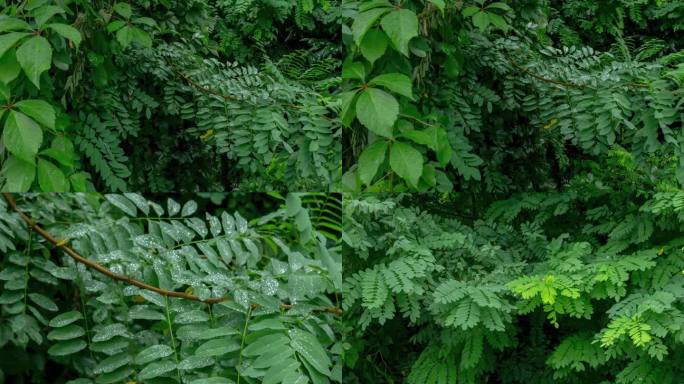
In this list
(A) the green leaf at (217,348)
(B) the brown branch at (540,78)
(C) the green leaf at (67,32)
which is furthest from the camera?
(B) the brown branch at (540,78)

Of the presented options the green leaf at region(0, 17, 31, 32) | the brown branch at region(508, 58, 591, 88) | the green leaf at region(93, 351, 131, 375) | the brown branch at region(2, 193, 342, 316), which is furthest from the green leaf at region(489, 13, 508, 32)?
the green leaf at region(93, 351, 131, 375)

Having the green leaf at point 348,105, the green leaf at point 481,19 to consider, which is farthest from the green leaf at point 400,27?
the green leaf at point 481,19

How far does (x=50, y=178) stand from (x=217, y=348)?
48 cm

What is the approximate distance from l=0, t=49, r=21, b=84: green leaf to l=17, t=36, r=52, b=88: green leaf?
53 millimetres

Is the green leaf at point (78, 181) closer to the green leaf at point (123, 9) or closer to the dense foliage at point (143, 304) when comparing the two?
the dense foliage at point (143, 304)

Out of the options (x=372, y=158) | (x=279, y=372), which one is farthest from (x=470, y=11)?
(x=279, y=372)

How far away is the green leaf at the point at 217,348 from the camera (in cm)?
110

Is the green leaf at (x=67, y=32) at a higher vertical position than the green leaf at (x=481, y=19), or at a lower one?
higher

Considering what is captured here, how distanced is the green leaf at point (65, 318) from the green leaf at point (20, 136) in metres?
0.30

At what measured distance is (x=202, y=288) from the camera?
3.73ft

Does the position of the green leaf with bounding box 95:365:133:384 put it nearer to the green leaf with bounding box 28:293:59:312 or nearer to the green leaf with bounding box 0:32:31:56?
the green leaf with bounding box 28:293:59:312

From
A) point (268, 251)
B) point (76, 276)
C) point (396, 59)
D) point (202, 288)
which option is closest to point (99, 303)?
point (76, 276)

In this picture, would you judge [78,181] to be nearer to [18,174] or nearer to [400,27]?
[18,174]

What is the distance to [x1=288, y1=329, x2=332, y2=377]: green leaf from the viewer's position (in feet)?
3.74
